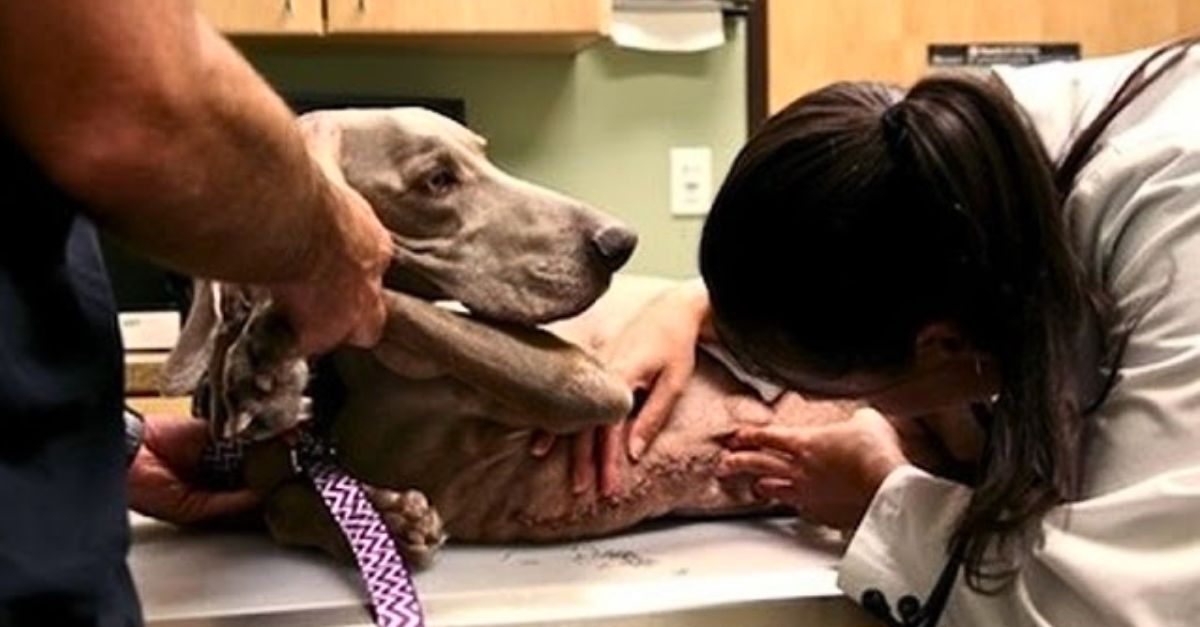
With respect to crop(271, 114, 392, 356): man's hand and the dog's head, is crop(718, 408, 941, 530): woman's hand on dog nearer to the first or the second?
the dog's head

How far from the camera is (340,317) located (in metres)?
0.93

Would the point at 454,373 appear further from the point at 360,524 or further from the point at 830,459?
the point at 830,459

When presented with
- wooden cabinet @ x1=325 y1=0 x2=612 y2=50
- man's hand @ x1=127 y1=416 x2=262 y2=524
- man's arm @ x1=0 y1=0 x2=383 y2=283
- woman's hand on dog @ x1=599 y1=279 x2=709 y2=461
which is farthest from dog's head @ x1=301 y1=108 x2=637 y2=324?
wooden cabinet @ x1=325 y1=0 x2=612 y2=50

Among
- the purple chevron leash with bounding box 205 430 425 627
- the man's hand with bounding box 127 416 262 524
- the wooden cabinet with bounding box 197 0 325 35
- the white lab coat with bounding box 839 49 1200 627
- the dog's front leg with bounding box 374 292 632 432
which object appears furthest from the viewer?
the wooden cabinet with bounding box 197 0 325 35

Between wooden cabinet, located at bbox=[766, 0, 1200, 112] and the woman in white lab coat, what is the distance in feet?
6.26

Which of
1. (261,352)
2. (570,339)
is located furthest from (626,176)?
(261,352)

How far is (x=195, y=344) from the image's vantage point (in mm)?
1081

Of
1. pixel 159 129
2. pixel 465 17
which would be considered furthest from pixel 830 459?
pixel 465 17

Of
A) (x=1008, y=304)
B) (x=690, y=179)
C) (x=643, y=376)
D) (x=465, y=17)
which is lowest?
(x=690, y=179)

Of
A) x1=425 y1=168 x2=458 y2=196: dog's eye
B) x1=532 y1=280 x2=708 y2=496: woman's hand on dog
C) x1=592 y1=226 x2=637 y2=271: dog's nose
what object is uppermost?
x1=425 y1=168 x2=458 y2=196: dog's eye

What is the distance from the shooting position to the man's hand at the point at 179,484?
1.16 meters

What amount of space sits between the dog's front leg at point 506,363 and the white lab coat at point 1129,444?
220 millimetres

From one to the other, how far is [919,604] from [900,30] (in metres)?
2.17

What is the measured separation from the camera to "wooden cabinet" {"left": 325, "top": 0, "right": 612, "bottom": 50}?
8.36 ft
